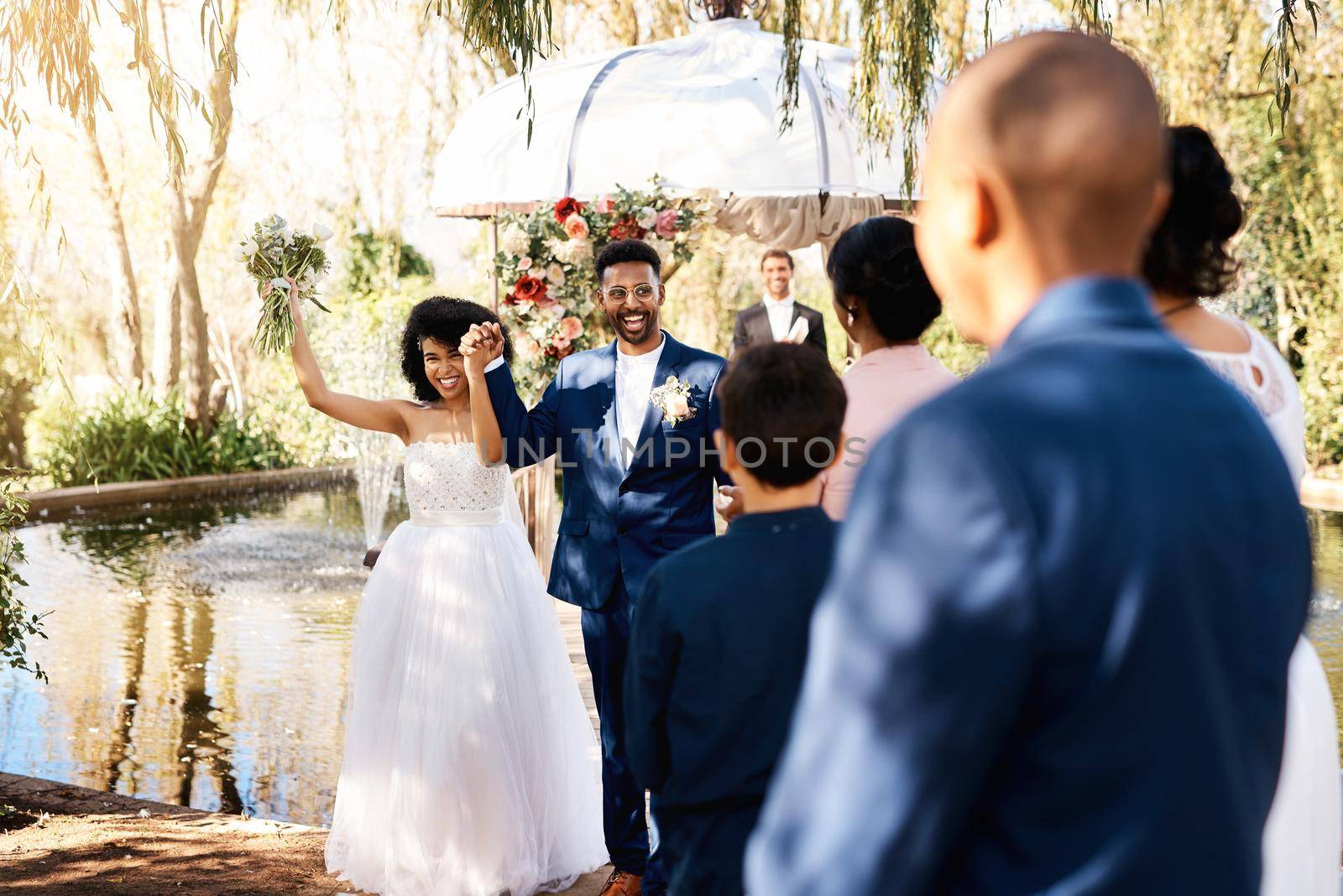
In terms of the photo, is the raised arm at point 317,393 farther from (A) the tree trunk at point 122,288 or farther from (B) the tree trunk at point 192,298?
(A) the tree trunk at point 122,288

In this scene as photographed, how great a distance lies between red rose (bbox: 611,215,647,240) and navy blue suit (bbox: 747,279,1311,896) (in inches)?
265

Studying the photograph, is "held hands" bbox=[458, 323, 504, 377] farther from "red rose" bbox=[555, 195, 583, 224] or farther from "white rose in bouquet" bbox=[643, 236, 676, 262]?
"white rose in bouquet" bbox=[643, 236, 676, 262]

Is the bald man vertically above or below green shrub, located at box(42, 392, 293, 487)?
above

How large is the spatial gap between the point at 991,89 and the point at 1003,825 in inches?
23.4

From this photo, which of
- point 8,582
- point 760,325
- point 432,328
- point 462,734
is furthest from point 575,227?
point 462,734

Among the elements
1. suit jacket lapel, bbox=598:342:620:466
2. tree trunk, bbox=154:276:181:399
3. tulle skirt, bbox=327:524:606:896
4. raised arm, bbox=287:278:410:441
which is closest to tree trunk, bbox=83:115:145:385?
tree trunk, bbox=154:276:181:399

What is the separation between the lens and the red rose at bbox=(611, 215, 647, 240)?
25.0 ft

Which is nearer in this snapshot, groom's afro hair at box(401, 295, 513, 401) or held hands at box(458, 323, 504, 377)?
held hands at box(458, 323, 504, 377)

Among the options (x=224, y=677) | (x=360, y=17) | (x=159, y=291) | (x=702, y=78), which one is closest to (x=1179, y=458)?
(x=224, y=677)

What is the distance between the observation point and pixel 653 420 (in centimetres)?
429

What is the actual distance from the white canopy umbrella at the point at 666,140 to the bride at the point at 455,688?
4.60 meters

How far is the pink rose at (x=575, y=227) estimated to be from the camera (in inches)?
293

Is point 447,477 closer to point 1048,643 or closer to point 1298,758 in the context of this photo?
point 1298,758

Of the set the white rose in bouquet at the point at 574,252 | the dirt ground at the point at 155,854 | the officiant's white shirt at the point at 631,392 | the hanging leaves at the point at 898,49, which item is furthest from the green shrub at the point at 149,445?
the hanging leaves at the point at 898,49
